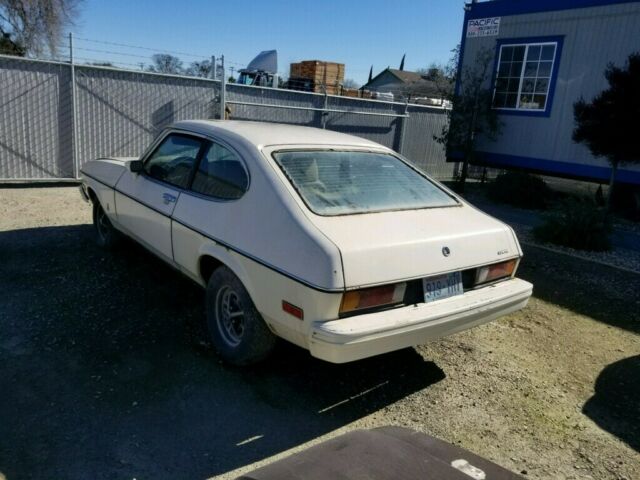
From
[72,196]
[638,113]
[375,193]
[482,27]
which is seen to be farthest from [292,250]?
[482,27]

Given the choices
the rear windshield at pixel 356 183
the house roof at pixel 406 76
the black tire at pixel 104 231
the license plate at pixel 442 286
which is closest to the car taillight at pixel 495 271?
the license plate at pixel 442 286

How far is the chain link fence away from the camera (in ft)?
29.1

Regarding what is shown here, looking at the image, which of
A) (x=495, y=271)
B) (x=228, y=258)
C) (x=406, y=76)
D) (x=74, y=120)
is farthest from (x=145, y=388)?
(x=406, y=76)

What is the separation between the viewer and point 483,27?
1288 cm

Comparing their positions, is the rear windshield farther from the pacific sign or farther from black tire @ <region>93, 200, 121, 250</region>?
the pacific sign

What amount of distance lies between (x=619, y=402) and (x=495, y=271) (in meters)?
1.22

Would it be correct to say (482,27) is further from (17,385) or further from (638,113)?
(17,385)

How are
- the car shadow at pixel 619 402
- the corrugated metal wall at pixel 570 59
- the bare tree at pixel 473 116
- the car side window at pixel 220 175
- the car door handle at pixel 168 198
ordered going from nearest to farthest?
1. the car shadow at pixel 619 402
2. the car side window at pixel 220 175
3. the car door handle at pixel 168 198
4. the corrugated metal wall at pixel 570 59
5. the bare tree at pixel 473 116

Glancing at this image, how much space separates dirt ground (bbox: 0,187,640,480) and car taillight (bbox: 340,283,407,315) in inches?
30.1

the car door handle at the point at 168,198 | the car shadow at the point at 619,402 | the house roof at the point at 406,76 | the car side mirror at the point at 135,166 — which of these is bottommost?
the car shadow at the point at 619,402

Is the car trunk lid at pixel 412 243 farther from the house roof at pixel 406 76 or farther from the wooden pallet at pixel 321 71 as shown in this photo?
the house roof at pixel 406 76

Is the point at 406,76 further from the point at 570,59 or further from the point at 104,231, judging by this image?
the point at 104,231

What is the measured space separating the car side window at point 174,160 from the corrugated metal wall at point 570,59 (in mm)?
9680

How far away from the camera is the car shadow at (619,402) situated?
315 centimetres
